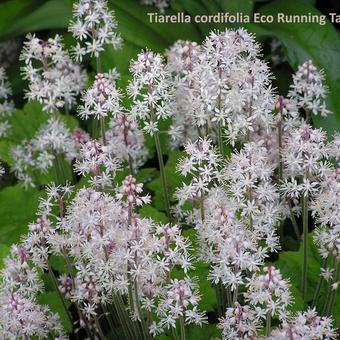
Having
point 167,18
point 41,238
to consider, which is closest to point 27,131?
point 167,18

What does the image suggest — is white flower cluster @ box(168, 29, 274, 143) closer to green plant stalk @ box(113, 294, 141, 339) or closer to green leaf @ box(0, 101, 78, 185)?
green plant stalk @ box(113, 294, 141, 339)

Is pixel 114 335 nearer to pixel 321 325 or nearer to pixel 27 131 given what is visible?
pixel 321 325

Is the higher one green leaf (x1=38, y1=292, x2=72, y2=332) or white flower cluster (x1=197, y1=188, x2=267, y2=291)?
white flower cluster (x1=197, y1=188, x2=267, y2=291)

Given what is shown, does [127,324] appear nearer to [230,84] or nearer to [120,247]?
[120,247]

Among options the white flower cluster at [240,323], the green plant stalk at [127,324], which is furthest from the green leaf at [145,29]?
the white flower cluster at [240,323]

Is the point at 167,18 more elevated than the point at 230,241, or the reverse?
the point at 167,18

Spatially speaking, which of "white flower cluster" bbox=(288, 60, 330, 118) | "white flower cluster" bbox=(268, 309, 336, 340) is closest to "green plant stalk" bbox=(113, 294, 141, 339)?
"white flower cluster" bbox=(268, 309, 336, 340)

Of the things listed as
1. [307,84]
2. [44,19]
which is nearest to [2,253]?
[307,84]

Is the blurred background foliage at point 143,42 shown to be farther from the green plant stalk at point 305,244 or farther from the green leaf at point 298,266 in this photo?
the green plant stalk at point 305,244

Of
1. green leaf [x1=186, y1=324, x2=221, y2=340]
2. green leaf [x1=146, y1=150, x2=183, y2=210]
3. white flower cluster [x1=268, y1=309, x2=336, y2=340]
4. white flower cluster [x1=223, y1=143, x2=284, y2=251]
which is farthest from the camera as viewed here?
green leaf [x1=146, y1=150, x2=183, y2=210]
